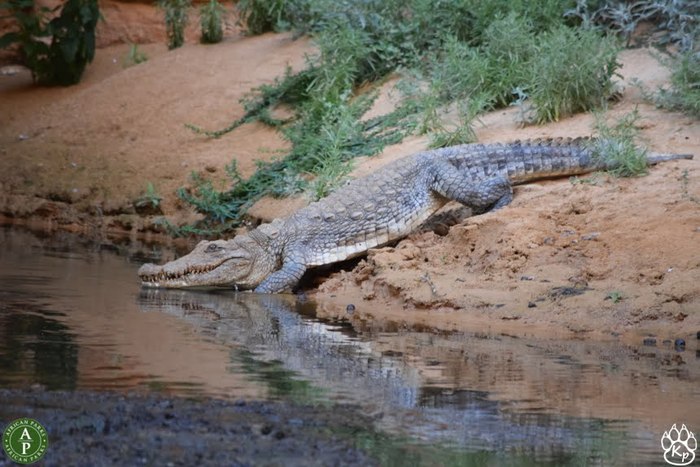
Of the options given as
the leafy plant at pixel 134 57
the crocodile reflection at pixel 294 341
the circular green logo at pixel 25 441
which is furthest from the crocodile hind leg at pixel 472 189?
the leafy plant at pixel 134 57

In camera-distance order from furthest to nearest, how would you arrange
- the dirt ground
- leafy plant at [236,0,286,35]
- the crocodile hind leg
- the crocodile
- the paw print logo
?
leafy plant at [236,0,286,35] < the crocodile hind leg < the crocodile < the dirt ground < the paw print logo

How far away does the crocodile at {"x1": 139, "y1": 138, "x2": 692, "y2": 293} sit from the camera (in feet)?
32.0

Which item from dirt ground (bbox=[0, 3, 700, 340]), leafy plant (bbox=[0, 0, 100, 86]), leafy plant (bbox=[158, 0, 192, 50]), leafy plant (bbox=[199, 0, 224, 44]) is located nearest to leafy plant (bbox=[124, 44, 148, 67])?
dirt ground (bbox=[0, 3, 700, 340])

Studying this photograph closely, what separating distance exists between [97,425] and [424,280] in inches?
180

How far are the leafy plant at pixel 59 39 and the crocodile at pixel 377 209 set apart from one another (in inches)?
312

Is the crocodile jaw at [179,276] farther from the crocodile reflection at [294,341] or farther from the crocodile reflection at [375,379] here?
the crocodile reflection at [375,379]

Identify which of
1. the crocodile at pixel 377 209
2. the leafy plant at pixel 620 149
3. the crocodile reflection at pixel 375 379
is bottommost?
the crocodile reflection at pixel 375 379

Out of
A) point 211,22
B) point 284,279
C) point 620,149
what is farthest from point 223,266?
point 211,22

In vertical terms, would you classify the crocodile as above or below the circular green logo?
above

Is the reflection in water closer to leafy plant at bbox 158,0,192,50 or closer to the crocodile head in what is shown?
the crocodile head

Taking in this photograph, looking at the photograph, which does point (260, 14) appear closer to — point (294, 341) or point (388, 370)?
point (294, 341)

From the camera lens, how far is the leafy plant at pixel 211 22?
17.4 meters

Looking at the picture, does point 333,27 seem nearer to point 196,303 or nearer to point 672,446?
point 196,303

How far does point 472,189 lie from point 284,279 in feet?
5.99
